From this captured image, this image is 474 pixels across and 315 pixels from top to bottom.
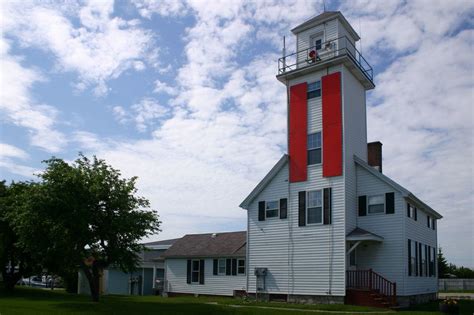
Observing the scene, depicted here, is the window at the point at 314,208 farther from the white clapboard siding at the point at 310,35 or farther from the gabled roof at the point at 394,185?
Result: the white clapboard siding at the point at 310,35

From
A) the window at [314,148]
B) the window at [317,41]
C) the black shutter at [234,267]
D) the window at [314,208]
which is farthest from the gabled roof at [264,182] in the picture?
the window at [317,41]

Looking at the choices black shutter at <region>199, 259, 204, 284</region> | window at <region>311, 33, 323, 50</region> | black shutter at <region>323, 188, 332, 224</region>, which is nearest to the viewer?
black shutter at <region>323, 188, 332, 224</region>

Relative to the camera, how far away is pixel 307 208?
2739cm

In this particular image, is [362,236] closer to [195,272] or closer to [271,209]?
[271,209]

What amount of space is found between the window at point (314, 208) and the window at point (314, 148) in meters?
1.69

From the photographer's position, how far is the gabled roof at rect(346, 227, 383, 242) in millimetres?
24891

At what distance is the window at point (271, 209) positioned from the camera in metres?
28.8

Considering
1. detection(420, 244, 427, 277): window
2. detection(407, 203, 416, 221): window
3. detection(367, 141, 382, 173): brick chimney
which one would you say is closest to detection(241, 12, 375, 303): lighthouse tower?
detection(367, 141, 382, 173): brick chimney

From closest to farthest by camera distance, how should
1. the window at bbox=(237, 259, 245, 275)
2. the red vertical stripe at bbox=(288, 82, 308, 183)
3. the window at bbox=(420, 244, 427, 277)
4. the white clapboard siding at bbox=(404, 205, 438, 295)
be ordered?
1. the white clapboard siding at bbox=(404, 205, 438, 295)
2. the red vertical stripe at bbox=(288, 82, 308, 183)
3. the window at bbox=(420, 244, 427, 277)
4. the window at bbox=(237, 259, 245, 275)

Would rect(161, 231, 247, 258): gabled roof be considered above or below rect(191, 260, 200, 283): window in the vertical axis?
above

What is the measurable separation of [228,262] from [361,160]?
38.1 ft

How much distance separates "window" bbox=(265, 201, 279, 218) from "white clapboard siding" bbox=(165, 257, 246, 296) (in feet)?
18.2

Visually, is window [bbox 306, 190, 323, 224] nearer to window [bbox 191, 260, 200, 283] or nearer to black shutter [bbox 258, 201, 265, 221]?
black shutter [bbox 258, 201, 265, 221]

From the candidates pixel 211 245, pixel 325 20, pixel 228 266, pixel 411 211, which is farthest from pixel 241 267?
pixel 325 20
